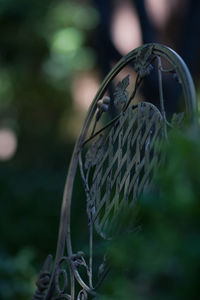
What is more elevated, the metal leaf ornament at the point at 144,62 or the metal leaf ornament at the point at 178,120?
the metal leaf ornament at the point at 144,62

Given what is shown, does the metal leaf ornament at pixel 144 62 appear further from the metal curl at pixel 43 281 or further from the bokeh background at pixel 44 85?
the bokeh background at pixel 44 85

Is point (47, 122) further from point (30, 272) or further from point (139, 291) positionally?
point (139, 291)

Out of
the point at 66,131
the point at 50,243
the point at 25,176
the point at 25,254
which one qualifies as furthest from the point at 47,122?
the point at 25,254

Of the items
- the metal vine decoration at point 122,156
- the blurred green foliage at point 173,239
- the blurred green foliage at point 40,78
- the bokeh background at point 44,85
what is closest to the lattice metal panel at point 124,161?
the metal vine decoration at point 122,156

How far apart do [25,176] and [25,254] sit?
3.01 metres

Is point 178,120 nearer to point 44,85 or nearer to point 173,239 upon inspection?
point 173,239

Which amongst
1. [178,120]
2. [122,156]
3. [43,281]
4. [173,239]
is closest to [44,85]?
[43,281]

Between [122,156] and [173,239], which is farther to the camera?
[122,156]

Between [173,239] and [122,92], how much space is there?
29.6 inches

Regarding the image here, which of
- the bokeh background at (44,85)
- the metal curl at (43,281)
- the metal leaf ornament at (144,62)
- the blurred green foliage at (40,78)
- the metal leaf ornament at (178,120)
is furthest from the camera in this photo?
the blurred green foliage at (40,78)

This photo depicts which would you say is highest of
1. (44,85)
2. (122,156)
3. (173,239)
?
(44,85)

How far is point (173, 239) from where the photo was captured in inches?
22.3

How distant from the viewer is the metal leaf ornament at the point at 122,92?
4.18ft

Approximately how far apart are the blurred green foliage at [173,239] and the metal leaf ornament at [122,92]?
2.19 ft
